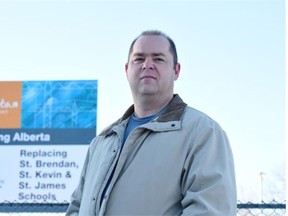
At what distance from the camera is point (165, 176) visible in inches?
86.1

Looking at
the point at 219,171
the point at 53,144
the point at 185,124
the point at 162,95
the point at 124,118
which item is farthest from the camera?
the point at 53,144

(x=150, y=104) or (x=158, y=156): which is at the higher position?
(x=150, y=104)

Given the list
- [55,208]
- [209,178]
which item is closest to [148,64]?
[209,178]

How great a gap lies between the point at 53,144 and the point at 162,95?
18.1ft

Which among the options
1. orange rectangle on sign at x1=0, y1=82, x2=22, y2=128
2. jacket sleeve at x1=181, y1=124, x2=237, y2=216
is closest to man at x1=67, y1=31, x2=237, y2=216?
jacket sleeve at x1=181, y1=124, x2=237, y2=216

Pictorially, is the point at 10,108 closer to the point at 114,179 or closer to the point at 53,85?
the point at 53,85

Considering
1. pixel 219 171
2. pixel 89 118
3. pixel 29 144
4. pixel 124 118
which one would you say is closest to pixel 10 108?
pixel 29 144

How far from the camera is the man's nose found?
7.86 feet

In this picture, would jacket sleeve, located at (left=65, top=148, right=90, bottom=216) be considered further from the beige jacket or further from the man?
the beige jacket

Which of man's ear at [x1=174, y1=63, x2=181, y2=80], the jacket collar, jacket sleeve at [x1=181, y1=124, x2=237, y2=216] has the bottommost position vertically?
jacket sleeve at [x1=181, y1=124, x2=237, y2=216]

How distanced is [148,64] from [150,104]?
182mm

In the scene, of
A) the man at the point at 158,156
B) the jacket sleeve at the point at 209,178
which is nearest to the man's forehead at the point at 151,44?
the man at the point at 158,156

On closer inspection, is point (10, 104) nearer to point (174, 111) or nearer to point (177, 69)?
point (177, 69)

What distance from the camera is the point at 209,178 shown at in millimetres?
2113
